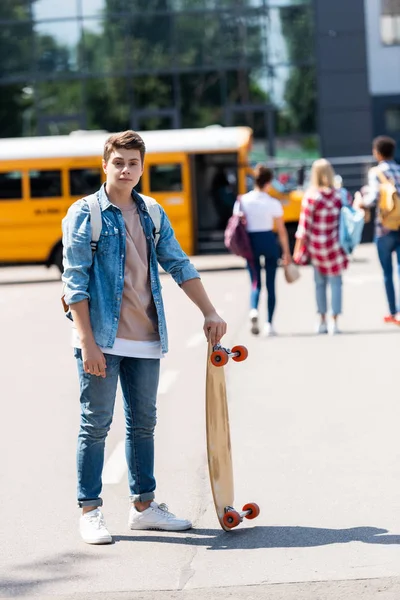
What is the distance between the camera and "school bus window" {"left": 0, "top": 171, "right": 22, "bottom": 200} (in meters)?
24.8

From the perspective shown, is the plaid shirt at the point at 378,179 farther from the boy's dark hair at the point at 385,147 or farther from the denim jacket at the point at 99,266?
the denim jacket at the point at 99,266

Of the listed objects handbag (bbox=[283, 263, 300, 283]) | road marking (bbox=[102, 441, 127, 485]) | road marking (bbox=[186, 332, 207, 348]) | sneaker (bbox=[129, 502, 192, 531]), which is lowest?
road marking (bbox=[186, 332, 207, 348])

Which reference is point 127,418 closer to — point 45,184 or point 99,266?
point 99,266

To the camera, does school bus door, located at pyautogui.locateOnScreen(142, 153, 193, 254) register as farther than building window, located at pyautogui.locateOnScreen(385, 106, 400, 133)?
No

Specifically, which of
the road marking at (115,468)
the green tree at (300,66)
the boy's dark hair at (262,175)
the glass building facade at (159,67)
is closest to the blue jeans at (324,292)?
the boy's dark hair at (262,175)

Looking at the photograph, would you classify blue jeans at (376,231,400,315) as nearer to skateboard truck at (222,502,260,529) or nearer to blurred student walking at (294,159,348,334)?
blurred student walking at (294,159,348,334)

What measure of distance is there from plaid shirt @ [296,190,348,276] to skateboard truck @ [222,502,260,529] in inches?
292

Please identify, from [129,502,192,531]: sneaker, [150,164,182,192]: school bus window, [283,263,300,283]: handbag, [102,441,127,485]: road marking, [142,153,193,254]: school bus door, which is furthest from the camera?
[150,164,182,192]: school bus window

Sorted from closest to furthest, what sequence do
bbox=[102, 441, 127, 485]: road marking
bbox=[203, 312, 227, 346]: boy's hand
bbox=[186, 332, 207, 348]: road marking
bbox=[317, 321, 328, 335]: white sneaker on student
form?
bbox=[203, 312, 227, 346]: boy's hand
bbox=[102, 441, 127, 485]: road marking
bbox=[186, 332, 207, 348]: road marking
bbox=[317, 321, 328, 335]: white sneaker on student

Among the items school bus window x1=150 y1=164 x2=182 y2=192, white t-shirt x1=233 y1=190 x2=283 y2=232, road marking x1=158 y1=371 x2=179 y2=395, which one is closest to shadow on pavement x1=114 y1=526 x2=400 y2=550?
road marking x1=158 y1=371 x2=179 y2=395

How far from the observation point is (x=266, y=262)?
43.4 ft

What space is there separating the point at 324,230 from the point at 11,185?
1271 centimetres

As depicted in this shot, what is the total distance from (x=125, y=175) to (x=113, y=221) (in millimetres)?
192

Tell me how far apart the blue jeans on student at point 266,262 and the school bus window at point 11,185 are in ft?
40.1
